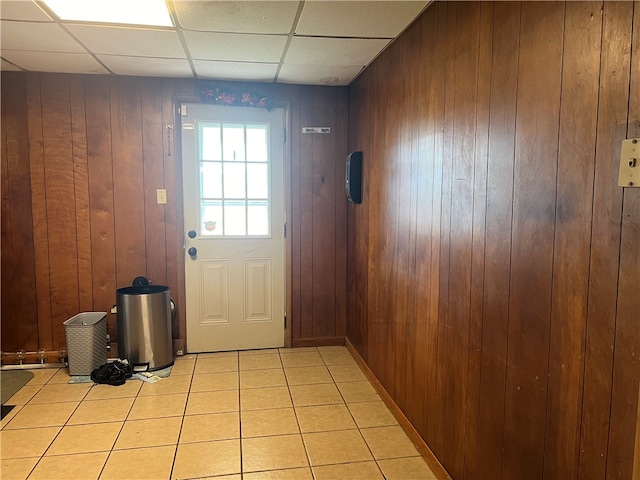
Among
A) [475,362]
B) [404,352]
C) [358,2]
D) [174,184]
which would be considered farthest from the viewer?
[174,184]

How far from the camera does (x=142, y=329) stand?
10.8ft

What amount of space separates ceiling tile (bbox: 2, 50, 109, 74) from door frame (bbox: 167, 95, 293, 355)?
2.12 feet

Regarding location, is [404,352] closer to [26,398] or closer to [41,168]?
[26,398]

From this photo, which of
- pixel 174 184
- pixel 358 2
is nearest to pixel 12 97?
pixel 174 184

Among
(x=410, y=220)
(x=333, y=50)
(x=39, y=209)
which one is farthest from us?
(x=39, y=209)

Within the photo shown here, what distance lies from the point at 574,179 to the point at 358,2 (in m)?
1.40

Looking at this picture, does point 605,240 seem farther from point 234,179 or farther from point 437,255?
point 234,179

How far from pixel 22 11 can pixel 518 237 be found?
2584 millimetres

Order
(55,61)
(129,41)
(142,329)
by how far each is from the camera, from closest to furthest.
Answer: (129,41) → (55,61) → (142,329)

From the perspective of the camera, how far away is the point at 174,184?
357cm

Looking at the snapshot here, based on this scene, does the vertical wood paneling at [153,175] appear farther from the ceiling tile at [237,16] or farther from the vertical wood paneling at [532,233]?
the vertical wood paneling at [532,233]

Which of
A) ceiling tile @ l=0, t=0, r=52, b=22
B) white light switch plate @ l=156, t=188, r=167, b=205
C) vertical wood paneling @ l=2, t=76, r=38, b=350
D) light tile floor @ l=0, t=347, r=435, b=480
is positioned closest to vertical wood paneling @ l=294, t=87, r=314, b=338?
light tile floor @ l=0, t=347, r=435, b=480

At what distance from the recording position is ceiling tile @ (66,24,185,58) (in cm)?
246

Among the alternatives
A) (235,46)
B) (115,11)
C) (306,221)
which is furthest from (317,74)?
(115,11)
